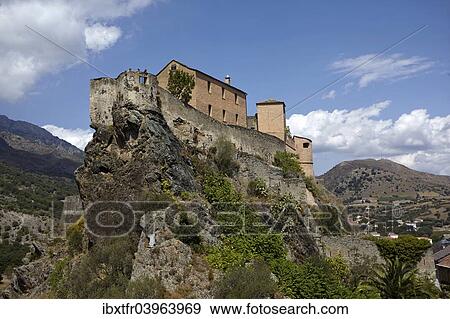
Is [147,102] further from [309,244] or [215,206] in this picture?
[309,244]

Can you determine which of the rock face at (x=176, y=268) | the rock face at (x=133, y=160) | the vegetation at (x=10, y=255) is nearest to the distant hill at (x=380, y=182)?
the vegetation at (x=10, y=255)

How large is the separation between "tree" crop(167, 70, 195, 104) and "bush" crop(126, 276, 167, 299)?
15.6 meters

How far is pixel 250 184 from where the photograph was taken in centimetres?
2888

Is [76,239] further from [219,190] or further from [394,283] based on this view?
[394,283]

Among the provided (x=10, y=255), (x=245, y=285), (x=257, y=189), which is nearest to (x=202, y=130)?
(x=257, y=189)

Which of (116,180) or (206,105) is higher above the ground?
(206,105)

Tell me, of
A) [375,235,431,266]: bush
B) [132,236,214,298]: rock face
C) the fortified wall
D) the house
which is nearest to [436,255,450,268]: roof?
the house

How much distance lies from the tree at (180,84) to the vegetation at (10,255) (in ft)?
130

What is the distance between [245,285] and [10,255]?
59.5m

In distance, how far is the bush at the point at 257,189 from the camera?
28481mm

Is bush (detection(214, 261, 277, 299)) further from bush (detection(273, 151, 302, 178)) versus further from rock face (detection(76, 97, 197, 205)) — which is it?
bush (detection(273, 151, 302, 178))

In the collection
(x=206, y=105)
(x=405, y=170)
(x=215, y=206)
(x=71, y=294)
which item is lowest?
(x=71, y=294)

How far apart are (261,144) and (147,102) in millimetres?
11056

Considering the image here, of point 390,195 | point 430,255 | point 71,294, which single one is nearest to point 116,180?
point 71,294
